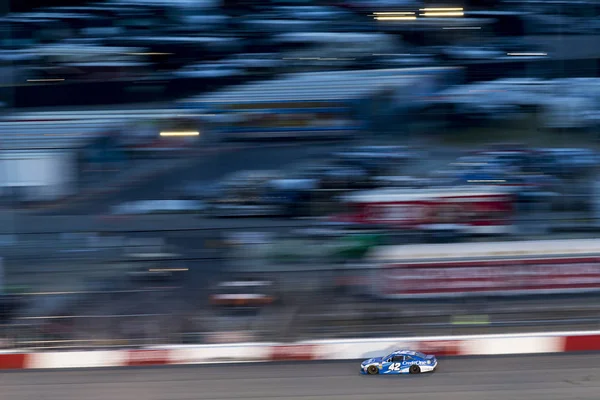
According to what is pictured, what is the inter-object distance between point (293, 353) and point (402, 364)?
0.82 m

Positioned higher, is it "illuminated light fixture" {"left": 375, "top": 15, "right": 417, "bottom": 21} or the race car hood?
"illuminated light fixture" {"left": 375, "top": 15, "right": 417, "bottom": 21}

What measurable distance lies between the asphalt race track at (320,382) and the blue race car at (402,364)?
2.2 inches

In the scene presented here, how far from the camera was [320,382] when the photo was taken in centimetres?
540

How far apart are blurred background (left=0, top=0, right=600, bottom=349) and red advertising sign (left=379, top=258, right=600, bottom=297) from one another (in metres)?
0.02

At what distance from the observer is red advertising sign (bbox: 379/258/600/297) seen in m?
6.38

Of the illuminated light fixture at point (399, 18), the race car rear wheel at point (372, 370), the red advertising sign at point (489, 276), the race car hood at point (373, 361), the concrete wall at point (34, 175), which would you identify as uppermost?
the illuminated light fixture at point (399, 18)

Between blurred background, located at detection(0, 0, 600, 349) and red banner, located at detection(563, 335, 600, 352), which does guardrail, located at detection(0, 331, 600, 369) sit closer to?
red banner, located at detection(563, 335, 600, 352)

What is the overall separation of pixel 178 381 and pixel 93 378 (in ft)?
2.04

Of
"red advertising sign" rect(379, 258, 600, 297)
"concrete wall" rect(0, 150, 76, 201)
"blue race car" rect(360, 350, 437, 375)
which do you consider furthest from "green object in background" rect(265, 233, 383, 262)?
"concrete wall" rect(0, 150, 76, 201)

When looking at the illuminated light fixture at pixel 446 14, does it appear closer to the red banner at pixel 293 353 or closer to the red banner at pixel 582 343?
the red banner at pixel 582 343

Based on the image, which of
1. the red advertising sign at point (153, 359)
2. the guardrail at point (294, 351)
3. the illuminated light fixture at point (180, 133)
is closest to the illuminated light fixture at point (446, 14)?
the illuminated light fixture at point (180, 133)

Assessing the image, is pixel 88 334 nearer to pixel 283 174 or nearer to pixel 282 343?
pixel 282 343

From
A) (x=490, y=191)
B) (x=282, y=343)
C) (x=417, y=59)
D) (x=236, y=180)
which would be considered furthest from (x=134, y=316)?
(x=417, y=59)

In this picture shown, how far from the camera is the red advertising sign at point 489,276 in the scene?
251 inches
